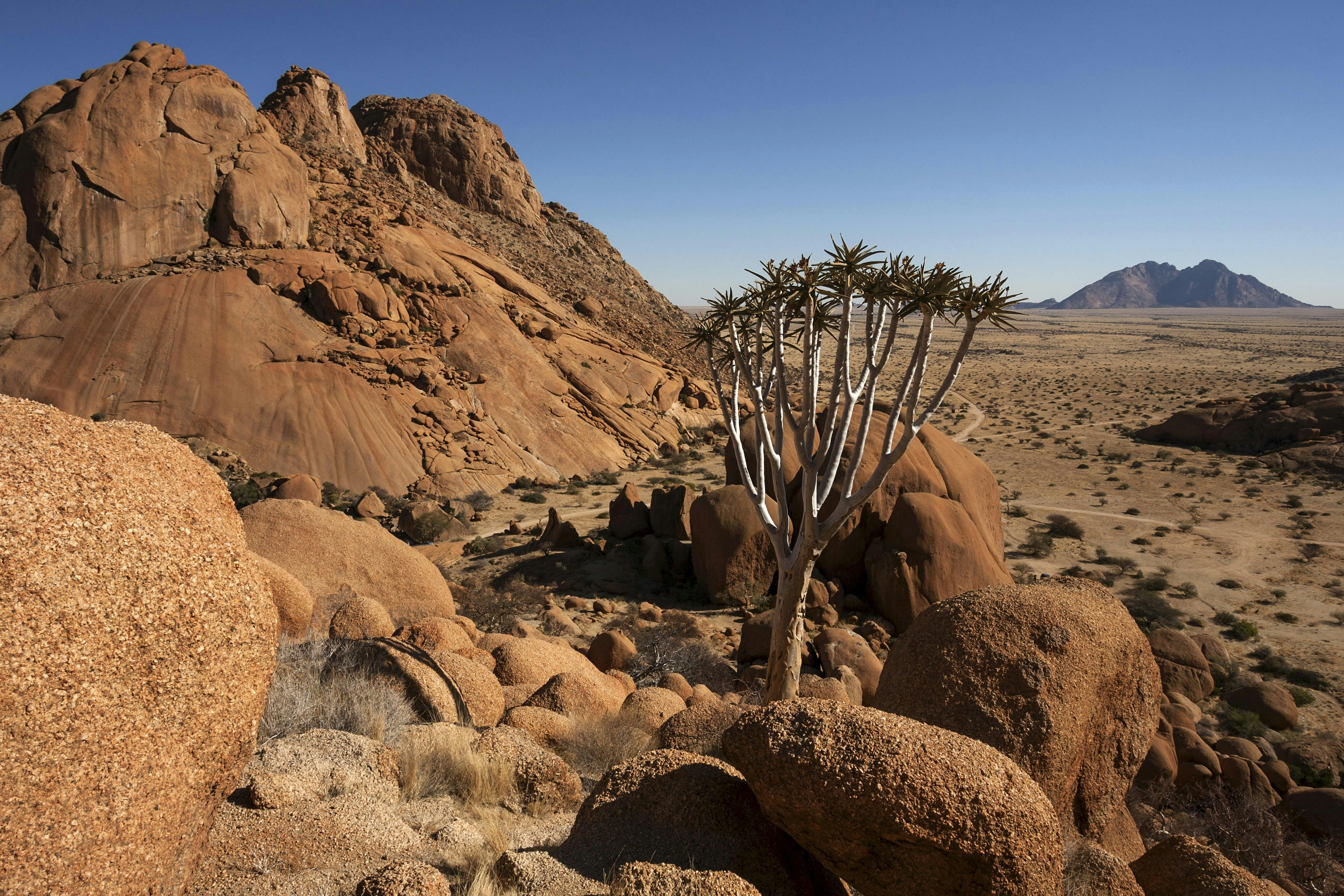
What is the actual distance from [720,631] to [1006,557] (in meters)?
10.6

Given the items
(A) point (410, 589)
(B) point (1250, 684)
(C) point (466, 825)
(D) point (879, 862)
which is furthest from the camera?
(B) point (1250, 684)

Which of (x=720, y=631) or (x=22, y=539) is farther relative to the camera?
(x=720, y=631)

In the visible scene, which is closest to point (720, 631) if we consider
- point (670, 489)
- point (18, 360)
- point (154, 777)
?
point (670, 489)

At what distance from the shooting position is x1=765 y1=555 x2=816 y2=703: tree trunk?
27.9ft

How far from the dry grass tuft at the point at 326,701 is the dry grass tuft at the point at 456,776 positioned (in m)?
0.53

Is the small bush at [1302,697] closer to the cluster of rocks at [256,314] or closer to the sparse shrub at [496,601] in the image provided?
the sparse shrub at [496,601]

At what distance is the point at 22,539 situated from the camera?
2.51m

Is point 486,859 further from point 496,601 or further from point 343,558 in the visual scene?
point 496,601

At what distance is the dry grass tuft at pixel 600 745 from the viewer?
6512 millimetres

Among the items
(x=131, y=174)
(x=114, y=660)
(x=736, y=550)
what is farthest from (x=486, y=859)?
(x=131, y=174)

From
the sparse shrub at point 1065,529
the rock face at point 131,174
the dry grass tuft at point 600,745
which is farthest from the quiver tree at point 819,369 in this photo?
the rock face at point 131,174

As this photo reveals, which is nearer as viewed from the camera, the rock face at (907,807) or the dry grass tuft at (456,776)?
the rock face at (907,807)

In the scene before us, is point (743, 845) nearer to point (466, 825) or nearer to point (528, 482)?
point (466, 825)

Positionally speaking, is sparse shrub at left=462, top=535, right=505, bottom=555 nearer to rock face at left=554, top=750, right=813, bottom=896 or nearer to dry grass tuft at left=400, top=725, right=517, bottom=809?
dry grass tuft at left=400, top=725, right=517, bottom=809
